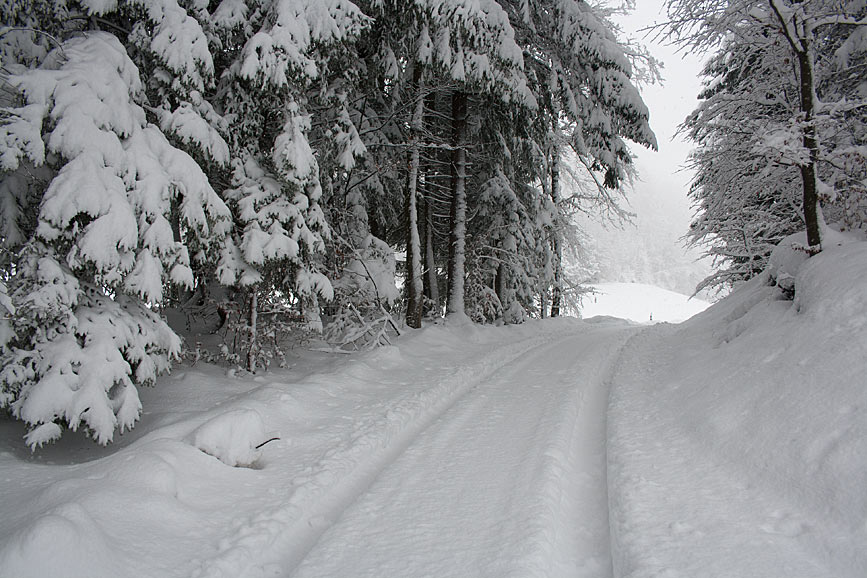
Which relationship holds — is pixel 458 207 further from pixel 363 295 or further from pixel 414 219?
pixel 363 295

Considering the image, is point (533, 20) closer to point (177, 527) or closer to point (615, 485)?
point (615, 485)

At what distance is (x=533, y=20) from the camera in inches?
499

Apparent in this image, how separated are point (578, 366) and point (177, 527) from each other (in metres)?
7.60

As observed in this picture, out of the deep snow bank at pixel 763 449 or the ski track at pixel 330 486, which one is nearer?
the deep snow bank at pixel 763 449

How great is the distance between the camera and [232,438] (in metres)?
4.95

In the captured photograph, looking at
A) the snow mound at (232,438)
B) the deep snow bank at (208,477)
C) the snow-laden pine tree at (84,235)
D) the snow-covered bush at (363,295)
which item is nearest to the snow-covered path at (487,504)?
the deep snow bank at (208,477)

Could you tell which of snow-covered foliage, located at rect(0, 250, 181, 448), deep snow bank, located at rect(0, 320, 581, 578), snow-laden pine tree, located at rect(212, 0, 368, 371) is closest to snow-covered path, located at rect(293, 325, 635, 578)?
deep snow bank, located at rect(0, 320, 581, 578)

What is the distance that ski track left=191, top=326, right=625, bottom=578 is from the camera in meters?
3.36

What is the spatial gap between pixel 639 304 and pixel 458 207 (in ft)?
169

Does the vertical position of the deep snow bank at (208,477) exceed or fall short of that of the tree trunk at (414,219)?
it falls short

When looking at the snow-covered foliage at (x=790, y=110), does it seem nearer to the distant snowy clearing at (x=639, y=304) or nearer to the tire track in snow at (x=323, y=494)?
the tire track in snow at (x=323, y=494)

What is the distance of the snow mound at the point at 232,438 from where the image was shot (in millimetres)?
4836

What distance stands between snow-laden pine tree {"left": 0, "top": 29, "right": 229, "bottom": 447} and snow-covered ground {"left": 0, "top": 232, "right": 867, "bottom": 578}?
2.51ft

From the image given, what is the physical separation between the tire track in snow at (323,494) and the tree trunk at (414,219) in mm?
5175
